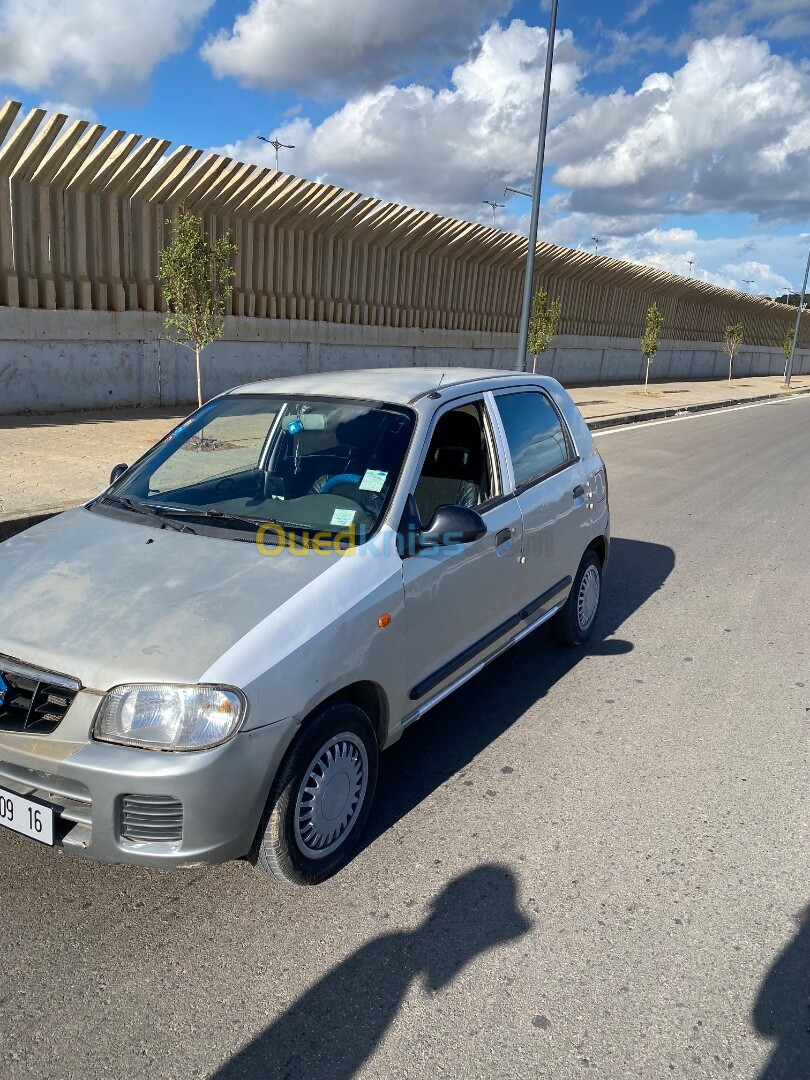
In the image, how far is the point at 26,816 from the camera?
8.47ft

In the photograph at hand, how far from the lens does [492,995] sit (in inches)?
98.1

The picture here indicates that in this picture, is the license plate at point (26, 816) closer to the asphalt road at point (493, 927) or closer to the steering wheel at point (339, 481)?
the asphalt road at point (493, 927)

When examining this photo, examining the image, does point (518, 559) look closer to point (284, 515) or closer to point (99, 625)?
point (284, 515)

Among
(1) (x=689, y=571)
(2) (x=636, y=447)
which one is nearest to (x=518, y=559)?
(1) (x=689, y=571)

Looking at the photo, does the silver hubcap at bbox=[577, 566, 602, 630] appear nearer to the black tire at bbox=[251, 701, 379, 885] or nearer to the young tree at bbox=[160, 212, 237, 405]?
the black tire at bbox=[251, 701, 379, 885]

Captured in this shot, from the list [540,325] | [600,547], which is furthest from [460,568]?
[540,325]

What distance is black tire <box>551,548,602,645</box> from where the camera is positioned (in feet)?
16.6

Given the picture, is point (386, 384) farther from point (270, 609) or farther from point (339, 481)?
point (270, 609)

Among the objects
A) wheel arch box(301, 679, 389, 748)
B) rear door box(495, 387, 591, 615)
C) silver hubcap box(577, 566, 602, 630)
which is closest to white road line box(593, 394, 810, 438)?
silver hubcap box(577, 566, 602, 630)

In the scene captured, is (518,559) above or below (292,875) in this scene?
above

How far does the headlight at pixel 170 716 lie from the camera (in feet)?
8.18

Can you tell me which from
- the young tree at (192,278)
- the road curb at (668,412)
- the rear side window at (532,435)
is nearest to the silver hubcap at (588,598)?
the rear side window at (532,435)

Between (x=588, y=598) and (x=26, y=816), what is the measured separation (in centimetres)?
358

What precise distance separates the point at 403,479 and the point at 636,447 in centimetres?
1276
